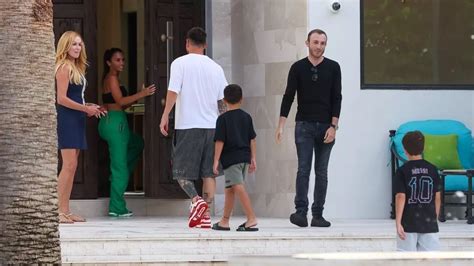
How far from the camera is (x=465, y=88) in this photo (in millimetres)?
14305

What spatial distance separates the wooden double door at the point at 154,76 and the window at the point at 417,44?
6.29 ft

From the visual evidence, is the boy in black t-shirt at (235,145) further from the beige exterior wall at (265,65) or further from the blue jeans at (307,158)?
the beige exterior wall at (265,65)

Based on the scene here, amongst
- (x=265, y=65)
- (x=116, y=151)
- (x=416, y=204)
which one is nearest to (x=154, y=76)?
(x=116, y=151)

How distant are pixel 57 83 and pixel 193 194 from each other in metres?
1.77

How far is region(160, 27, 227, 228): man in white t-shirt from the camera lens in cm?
1145

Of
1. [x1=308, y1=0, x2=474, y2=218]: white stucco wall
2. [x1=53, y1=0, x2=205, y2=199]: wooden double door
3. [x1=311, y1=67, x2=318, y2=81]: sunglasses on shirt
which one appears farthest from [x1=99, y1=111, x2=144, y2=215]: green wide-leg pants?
[x1=311, y1=67, x2=318, y2=81]: sunglasses on shirt

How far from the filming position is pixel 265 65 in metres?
14.1

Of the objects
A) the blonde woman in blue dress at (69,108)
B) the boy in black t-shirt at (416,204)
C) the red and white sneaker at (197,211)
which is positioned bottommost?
the red and white sneaker at (197,211)

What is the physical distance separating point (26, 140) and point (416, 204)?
268 centimetres

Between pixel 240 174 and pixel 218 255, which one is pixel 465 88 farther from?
pixel 218 255

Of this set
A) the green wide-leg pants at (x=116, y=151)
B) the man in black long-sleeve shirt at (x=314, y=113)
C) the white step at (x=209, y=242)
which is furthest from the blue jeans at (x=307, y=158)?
the green wide-leg pants at (x=116, y=151)

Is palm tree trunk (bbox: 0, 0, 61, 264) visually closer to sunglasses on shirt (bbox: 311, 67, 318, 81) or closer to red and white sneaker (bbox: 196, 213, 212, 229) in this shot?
red and white sneaker (bbox: 196, 213, 212, 229)

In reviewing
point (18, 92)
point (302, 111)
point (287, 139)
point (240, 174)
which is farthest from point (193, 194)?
point (18, 92)

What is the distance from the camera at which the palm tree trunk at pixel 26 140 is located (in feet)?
25.3
